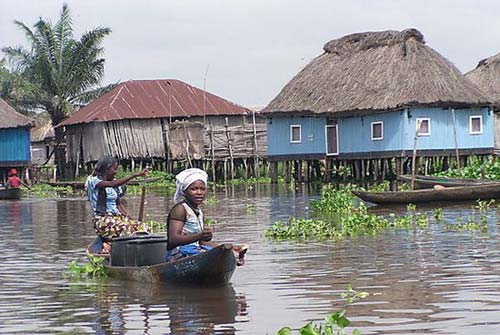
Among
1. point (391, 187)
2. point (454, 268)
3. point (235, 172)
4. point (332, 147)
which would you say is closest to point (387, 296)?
point (454, 268)

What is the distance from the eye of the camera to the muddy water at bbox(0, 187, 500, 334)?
29.8ft

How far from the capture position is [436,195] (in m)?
23.3

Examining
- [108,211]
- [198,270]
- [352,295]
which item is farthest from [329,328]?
[108,211]

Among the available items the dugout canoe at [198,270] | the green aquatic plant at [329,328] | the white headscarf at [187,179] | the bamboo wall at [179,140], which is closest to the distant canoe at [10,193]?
the bamboo wall at [179,140]

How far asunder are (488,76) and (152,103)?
14.2 metres

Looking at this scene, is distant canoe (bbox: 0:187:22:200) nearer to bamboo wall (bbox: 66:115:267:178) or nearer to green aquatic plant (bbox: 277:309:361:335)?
bamboo wall (bbox: 66:115:267:178)

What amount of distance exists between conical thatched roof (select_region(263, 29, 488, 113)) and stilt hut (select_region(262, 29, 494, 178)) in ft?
0.11

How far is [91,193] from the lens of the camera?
13.1m

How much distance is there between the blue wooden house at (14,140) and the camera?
4625 centimetres

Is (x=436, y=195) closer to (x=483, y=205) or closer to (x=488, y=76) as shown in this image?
(x=483, y=205)

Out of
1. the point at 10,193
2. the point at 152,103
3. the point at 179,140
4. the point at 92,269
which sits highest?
the point at 152,103

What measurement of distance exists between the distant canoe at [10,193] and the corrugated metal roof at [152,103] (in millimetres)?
10868

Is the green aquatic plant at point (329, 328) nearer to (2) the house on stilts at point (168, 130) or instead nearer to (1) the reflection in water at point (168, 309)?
(1) the reflection in water at point (168, 309)

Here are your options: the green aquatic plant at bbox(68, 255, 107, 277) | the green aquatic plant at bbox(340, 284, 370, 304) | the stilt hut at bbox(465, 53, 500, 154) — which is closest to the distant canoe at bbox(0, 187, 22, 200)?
the stilt hut at bbox(465, 53, 500, 154)
